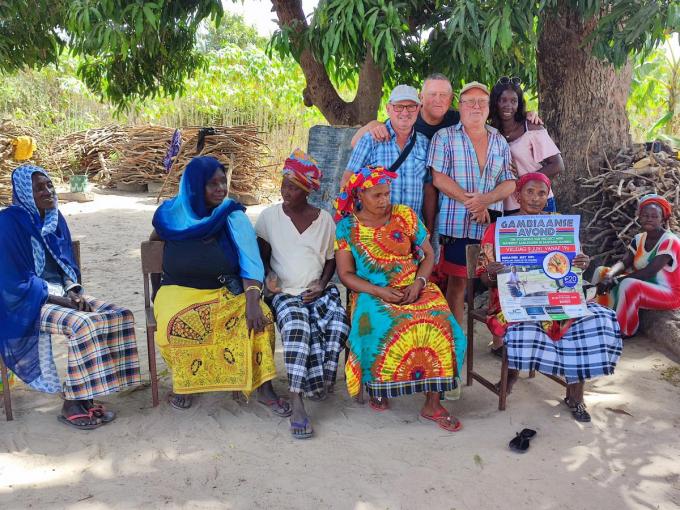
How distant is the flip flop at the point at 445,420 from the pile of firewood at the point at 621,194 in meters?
2.64

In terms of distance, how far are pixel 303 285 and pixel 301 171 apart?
0.71 metres

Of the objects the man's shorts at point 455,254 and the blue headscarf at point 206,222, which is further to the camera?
the man's shorts at point 455,254

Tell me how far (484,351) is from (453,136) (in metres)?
1.73

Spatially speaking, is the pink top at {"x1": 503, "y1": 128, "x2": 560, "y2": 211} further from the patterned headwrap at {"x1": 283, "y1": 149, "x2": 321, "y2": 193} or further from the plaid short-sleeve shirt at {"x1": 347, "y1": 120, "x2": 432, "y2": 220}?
the patterned headwrap at {"x1": 283, "y1": 149, "x2": 321, "y2": 193}

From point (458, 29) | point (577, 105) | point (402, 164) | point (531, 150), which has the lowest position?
point (402, 164)

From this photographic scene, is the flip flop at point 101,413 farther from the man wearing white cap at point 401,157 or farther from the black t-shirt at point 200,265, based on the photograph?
the man wearing white cap at point 401,157

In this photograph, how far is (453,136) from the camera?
386 cm

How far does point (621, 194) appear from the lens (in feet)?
17.0

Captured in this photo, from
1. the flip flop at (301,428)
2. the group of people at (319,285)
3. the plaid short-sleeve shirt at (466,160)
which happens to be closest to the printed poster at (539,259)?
the group of people at (319,285)

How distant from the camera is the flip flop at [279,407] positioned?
3.57 meters

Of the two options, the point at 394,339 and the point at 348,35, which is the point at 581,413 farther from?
the point at 348,35

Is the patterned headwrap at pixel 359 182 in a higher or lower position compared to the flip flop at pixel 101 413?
higher

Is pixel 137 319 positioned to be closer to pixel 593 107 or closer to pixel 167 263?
Result: pixel 167 263

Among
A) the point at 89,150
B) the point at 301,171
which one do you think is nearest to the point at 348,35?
the point at 301,171
